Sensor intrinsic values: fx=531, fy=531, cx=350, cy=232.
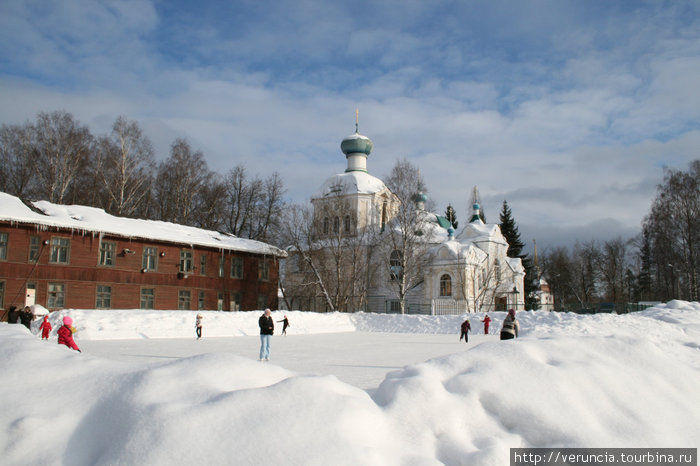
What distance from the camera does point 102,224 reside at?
2866 cm

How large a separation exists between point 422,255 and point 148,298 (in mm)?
20148

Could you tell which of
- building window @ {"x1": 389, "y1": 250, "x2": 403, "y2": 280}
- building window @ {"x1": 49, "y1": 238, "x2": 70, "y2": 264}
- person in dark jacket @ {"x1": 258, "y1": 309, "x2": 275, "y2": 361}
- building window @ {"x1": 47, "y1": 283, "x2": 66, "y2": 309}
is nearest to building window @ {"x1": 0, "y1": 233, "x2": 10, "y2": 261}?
building window @ {"x1": 49, "y1": 238, "x2": 70, "y2": 264}

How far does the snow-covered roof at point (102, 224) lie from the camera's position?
2619cm

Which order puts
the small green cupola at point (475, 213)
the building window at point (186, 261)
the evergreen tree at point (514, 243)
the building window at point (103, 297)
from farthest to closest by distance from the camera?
the evergreen tree at point (514, 243), the small green cupola at point (475, 213), the building window at point (186, 261), the building window at point (103, 297)

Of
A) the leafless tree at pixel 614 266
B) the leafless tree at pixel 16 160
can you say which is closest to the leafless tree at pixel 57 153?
the leafless tree at pixel 16 160

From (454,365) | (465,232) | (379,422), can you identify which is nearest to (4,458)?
(379,422)

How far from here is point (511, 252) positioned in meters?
66.2

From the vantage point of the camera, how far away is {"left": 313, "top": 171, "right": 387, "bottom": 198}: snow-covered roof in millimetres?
49250

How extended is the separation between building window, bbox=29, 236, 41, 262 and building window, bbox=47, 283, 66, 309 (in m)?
1.54

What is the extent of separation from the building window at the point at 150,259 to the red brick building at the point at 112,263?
0.18 feet

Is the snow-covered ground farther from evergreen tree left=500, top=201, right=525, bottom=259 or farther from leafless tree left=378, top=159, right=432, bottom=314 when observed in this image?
evergreen tree left=500, top=201, right=525, bottom=259

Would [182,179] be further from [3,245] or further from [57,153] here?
[3,245]

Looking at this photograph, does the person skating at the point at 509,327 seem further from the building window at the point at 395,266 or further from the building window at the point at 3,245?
the building window at the point at 395,266

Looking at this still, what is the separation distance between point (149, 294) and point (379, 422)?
28581 millimetres
